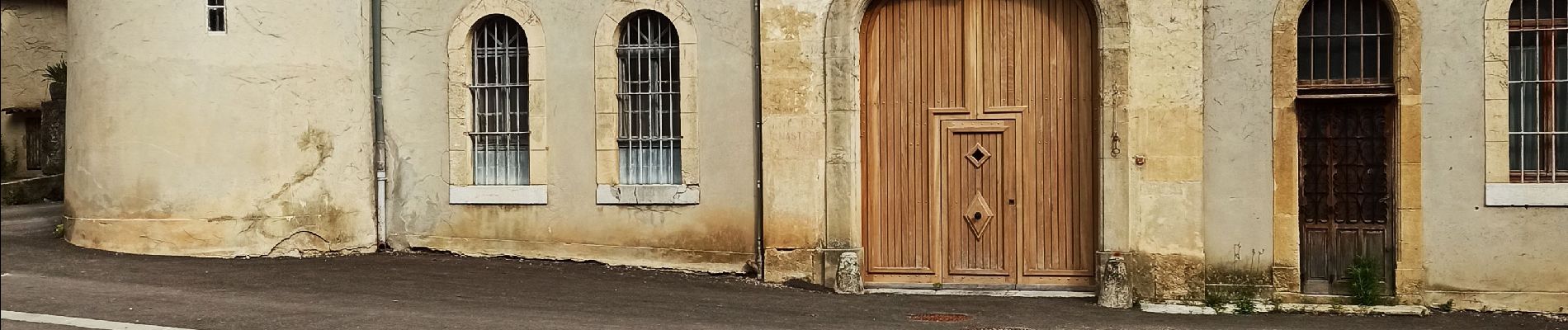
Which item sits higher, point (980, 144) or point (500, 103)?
point (500, 103)

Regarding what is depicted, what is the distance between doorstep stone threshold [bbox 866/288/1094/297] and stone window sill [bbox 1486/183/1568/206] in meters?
3.02

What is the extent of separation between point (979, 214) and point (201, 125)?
262 inches

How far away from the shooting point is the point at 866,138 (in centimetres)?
1116

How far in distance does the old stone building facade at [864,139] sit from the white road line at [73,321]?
9.63ft

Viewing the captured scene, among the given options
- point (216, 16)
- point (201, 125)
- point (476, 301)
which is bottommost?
point (476, 301)

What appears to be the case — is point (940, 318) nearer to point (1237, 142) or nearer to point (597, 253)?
point (1237, 142)

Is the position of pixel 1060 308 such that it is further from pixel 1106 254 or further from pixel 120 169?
pixel 120 169

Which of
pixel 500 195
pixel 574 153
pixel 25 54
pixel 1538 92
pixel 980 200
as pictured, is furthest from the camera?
pixel 25 54

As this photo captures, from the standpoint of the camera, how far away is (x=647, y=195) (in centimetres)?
1170

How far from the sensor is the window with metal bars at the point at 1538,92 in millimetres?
10039

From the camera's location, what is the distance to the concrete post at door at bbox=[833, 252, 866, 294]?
35.9 ft

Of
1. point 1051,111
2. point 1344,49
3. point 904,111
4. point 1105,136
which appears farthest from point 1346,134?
point 904,111

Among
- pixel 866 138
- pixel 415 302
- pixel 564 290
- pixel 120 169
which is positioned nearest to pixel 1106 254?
pixel 866 138

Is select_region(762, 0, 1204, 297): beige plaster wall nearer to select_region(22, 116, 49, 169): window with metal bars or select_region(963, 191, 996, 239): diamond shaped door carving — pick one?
select_region(963, 191, 996, 239): diamond shaped door carving
